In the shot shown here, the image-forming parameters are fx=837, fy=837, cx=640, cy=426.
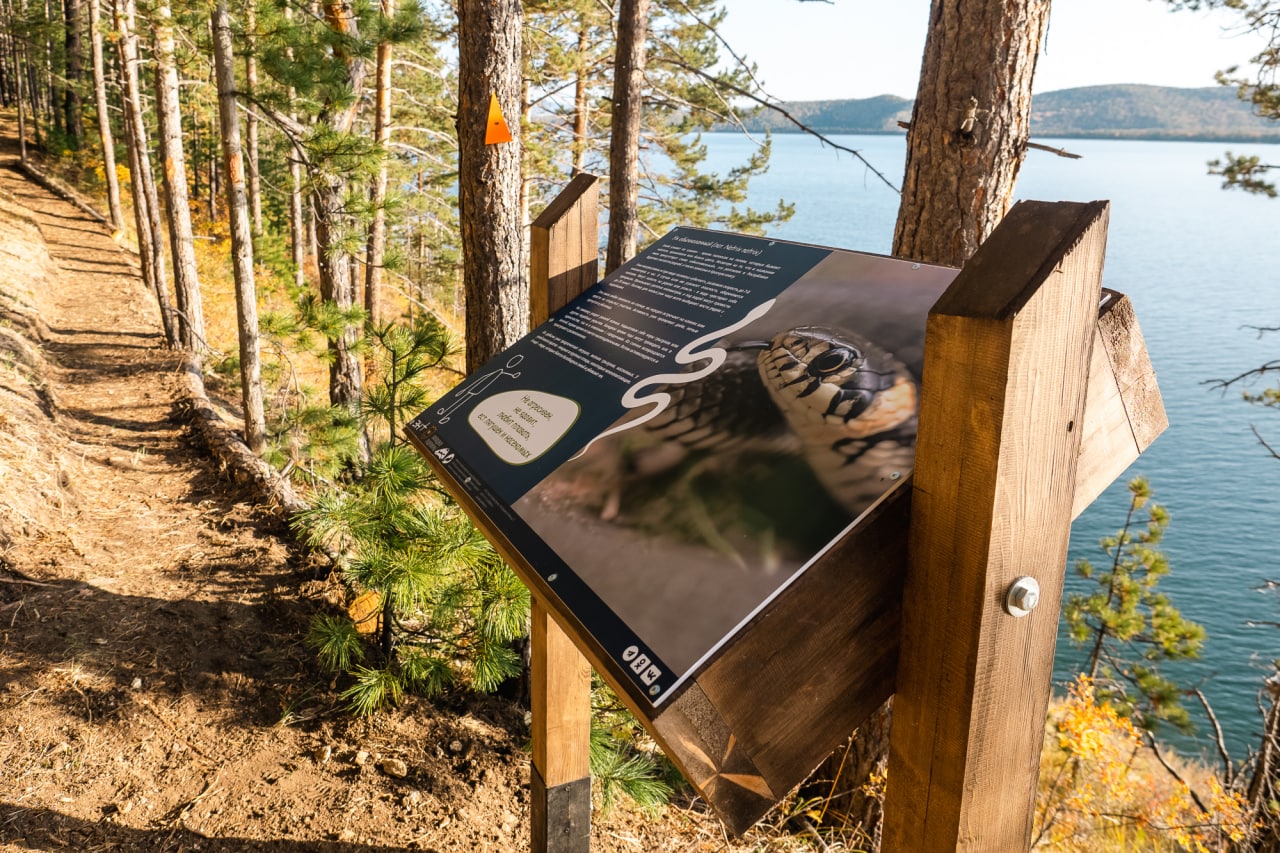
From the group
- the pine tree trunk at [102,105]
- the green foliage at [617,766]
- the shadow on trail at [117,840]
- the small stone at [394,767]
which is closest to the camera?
the shadow on trail at [117,840]

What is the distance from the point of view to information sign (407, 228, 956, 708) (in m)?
0.99

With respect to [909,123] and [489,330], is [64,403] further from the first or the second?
[909,123]

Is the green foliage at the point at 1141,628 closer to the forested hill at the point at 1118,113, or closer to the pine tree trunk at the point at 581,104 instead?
the pine tree trunk at the point at 581,104

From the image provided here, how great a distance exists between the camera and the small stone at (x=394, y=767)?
9.39 ft

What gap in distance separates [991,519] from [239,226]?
6335 millimetres

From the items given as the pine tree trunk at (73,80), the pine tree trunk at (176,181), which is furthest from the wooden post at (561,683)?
the pine tree trunk at (73,80)

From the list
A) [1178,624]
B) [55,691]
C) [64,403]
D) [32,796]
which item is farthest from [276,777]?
[1178,624]

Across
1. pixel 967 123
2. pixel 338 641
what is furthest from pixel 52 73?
pixel 967 123

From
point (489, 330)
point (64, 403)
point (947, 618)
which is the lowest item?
point (64, 403)

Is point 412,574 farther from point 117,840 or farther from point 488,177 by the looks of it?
point 488,177

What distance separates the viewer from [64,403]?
6.99 m

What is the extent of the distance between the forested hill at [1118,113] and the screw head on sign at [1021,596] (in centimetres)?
8937

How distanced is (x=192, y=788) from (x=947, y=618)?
9.12 feet

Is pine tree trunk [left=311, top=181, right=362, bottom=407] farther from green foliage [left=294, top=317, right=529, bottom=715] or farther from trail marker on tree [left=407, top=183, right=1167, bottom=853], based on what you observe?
trail marker on tree [left=407, top=183, right=1167, bottom=853]
